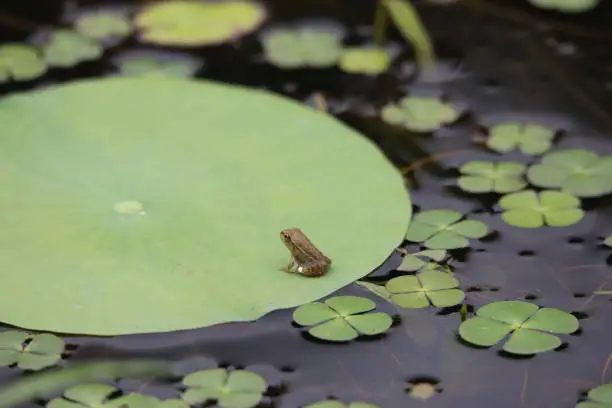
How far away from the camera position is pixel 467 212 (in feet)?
8.69

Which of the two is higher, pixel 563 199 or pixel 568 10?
pixel 568 10

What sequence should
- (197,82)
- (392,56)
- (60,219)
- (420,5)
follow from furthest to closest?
(420,5) < (392,56) < (197,82) < (60,219)

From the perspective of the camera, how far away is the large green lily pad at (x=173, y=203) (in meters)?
2.28

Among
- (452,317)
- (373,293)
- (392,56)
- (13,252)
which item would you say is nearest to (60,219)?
(13,252)

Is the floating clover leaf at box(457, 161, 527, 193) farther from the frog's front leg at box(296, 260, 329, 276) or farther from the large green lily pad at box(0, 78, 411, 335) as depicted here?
the frog's front leg at box(296, 260, 329, 276)

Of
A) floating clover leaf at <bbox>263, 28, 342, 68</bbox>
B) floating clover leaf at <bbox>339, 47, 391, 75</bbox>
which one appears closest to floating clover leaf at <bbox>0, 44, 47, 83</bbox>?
floating clover leaf at <bbox>263, 28, 342, 68</bbox>

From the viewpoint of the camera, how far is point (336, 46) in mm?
3393

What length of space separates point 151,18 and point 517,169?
137cm

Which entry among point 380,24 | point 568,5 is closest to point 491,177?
point 380,24

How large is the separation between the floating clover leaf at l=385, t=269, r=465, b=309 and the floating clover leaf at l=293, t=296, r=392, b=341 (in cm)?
7

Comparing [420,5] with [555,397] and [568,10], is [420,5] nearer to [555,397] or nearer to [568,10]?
[568,10]

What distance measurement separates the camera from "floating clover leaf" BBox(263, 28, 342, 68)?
3.31 m

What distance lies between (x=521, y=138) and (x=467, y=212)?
0.41 metres

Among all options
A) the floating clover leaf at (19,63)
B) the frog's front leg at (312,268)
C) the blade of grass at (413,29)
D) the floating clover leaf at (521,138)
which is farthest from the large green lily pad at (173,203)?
the blade of grass at (413,29)
